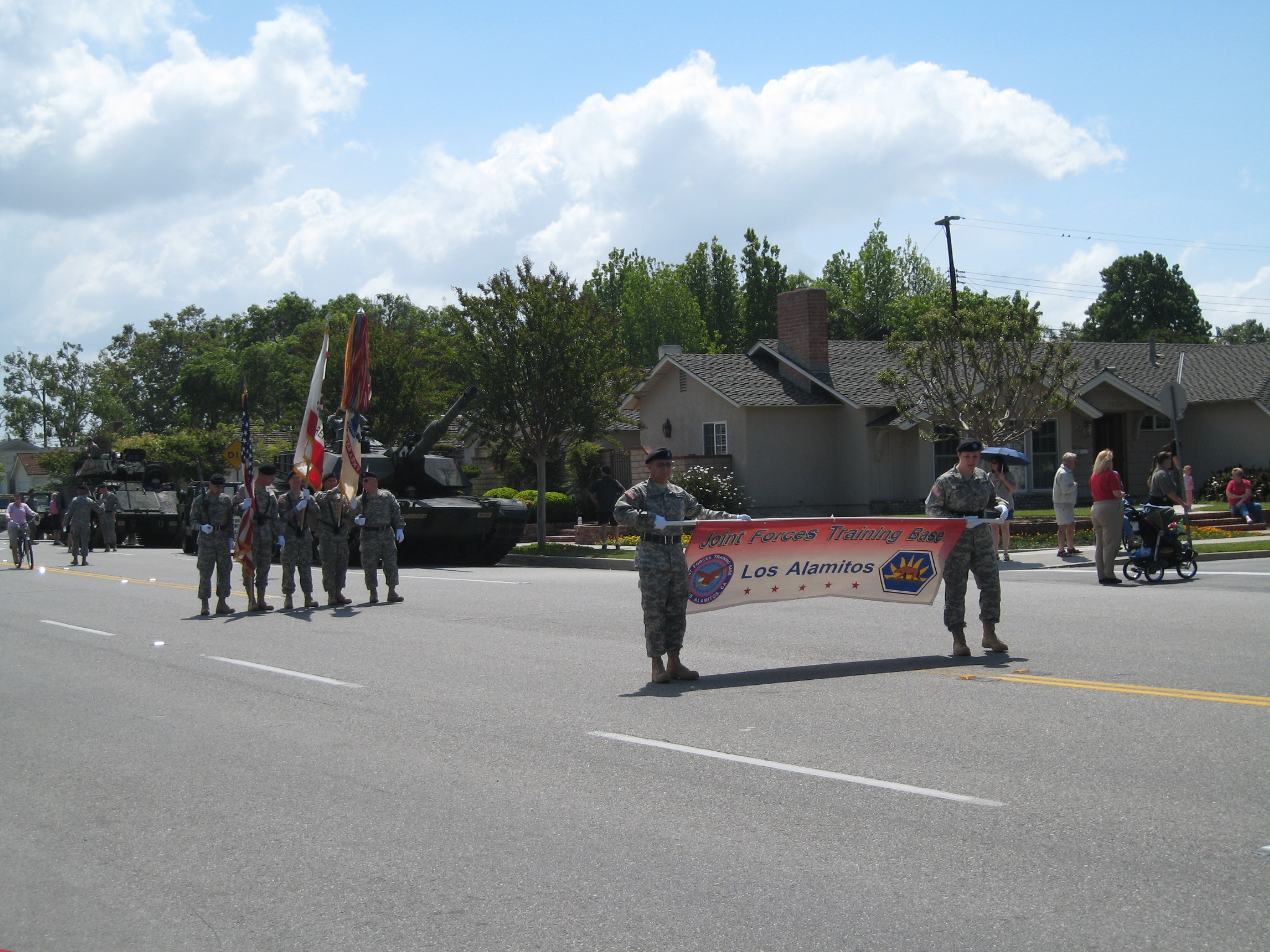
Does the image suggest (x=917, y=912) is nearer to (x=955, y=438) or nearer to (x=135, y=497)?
(x=955, y=438)

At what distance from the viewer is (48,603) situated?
1756 cm

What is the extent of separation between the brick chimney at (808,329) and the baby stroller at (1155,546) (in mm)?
18847

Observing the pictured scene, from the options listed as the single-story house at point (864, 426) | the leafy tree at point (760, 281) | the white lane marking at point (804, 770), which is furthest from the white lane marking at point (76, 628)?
the leafy tree at point (760, 281)

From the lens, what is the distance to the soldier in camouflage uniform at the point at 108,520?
108 ft

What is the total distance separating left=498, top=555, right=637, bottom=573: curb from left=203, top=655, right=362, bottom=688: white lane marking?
1070 cm

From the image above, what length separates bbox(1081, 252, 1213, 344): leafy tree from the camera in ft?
263

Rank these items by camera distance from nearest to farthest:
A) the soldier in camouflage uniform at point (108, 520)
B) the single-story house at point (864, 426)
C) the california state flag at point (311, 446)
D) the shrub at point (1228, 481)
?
the california state flag at point (311, 446)
the shrub at point (1228, 481)
the single-story house at point (864, 426)
the soldier in camouflage uniform at point (108, 520)

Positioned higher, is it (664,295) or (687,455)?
(664,295)

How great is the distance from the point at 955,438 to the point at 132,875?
2726 cm

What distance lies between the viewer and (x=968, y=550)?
9562mm

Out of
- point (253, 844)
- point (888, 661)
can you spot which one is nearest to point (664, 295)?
point (888, 661)

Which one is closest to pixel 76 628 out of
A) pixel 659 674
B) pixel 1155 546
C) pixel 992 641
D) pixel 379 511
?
pixel 379 511

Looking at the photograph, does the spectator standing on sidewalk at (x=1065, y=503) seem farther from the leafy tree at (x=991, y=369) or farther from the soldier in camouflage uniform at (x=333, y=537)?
the soldier in camouflage uniform at (x=333, y=537)

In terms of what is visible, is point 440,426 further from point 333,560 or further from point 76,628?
point 76,628
